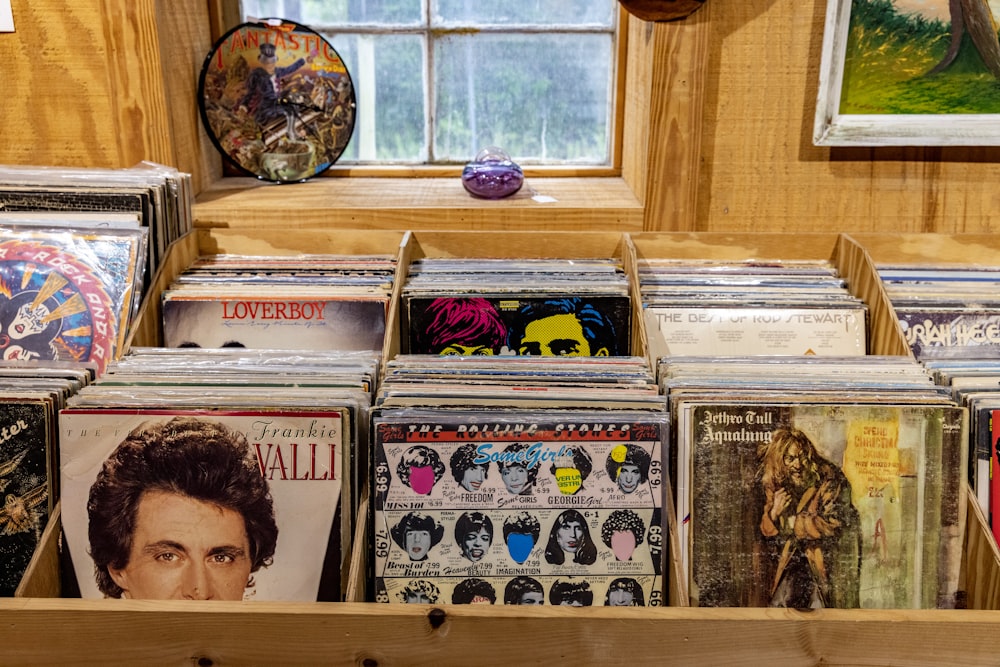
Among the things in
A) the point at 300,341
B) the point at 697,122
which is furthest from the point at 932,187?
the point at 300,341

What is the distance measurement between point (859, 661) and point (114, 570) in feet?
3.30

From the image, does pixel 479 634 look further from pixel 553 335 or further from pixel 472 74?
pixel 472 74

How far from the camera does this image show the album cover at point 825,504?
125 centimetres

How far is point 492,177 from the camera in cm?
210

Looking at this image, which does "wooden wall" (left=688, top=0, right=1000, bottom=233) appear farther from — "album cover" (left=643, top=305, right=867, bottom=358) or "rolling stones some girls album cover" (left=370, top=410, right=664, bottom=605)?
"rolling stones some girls album cover" (left=370, top=410, right=664, bottom=605)

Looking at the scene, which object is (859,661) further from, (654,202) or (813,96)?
(813,96)

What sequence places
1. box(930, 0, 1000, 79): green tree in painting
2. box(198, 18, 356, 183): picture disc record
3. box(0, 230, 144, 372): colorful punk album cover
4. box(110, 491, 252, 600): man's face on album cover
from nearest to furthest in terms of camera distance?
box(110, 491, 252, 600): man's face on album cover → box(0, 230, 144, 372): colorful punk album cover → box(930, 0, 1000, 79): green tree in painting → box(198, 18, 356, 183): picture disc record

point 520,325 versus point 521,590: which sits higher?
point 520,325

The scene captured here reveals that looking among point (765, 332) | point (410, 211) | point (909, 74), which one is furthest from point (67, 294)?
point (909, 74)

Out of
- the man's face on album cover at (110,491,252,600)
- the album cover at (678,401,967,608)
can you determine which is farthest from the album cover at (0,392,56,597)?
the album cover at (678,401,967,608)

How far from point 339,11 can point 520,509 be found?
164cm

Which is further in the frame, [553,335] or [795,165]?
[795,165]

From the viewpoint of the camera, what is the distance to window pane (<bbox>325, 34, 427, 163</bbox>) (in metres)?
2.37

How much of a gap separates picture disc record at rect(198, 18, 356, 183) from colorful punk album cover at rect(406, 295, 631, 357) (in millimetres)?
888
